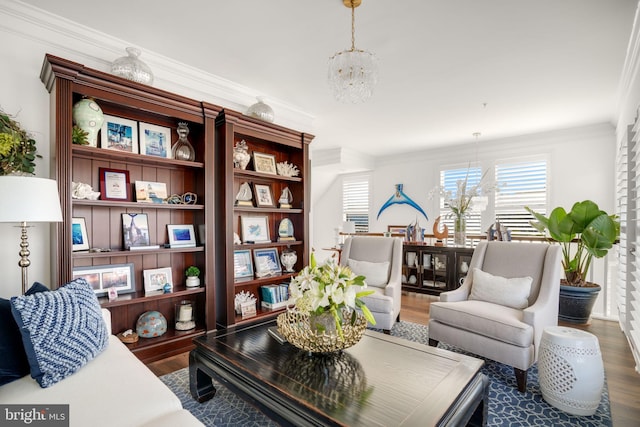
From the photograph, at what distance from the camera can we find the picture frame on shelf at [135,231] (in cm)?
260

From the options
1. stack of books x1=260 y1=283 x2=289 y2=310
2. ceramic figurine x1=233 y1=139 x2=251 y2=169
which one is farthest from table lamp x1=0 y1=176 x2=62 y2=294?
stack of books x1=260 y1=283 x2=289 y2=310

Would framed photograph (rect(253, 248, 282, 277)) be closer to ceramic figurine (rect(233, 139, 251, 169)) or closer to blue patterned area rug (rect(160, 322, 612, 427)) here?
ceramic figurine (rect(233, 139, 251, 169))

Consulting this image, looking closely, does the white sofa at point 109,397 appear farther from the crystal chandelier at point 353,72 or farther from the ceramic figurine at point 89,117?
the crystal chandelier at point 353,72

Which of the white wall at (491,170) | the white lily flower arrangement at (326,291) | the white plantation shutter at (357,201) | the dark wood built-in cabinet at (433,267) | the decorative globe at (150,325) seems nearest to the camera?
the white lily flower arrangement at (326,291)

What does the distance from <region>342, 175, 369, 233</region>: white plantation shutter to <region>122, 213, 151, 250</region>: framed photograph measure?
5.28 metres

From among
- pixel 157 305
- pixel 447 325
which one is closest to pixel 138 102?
pixel 157 305

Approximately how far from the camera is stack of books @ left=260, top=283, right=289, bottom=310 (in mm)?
3457

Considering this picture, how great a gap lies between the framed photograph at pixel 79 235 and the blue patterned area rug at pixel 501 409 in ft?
3.79

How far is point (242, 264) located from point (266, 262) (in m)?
0.29

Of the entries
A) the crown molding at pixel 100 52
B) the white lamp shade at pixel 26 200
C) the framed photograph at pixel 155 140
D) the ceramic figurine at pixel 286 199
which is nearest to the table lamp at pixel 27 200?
the white lamp shade at pixel 26 200

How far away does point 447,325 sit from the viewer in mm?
2498

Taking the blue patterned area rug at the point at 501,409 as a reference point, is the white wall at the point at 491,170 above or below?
above

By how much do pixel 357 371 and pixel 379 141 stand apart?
4.84 metres

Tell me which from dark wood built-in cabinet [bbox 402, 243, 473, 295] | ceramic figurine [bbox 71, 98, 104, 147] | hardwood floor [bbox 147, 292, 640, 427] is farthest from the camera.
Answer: dark wood built-in cabinet [bbox 402, 243, 473, 295]
